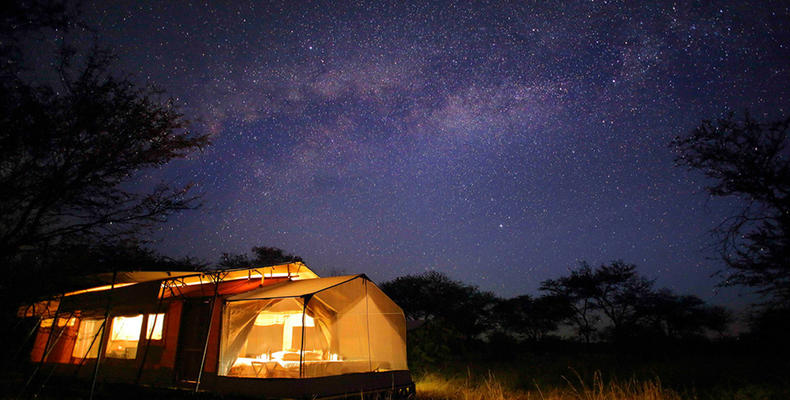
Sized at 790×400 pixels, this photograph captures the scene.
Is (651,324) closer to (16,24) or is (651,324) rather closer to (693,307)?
(693,307)

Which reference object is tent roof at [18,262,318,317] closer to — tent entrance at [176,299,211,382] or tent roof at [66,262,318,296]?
tent roof at [66,262,318,296]

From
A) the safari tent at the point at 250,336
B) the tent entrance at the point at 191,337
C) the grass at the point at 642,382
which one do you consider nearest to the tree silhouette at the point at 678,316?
the grass at the point at 642,382

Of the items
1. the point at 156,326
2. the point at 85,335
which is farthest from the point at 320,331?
the point at 85,335

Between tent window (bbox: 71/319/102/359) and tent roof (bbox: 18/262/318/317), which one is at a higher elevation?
tent roof (bbox: 18/262/318/317)

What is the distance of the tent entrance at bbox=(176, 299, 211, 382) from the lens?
8406 mm

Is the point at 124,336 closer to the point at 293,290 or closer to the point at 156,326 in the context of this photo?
the point at 156,326

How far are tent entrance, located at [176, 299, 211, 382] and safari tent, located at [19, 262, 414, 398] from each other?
20mm

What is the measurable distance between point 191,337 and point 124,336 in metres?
2.90

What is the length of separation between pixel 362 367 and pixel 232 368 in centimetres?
239

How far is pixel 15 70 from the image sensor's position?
553 cm

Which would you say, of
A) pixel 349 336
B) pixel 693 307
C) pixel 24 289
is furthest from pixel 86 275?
pixel 693 307

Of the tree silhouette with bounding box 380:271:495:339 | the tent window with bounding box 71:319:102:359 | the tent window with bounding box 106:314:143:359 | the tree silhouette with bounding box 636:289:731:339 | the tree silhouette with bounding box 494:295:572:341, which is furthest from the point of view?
the tree silhouette with bounding box 380:271:495:339

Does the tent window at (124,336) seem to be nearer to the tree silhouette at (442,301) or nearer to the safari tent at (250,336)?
the safari tent at (250,336)

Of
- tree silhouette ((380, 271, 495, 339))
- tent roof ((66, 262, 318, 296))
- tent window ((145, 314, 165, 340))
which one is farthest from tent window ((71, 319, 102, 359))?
tree silhouette ((380, 271, 495, 339))
